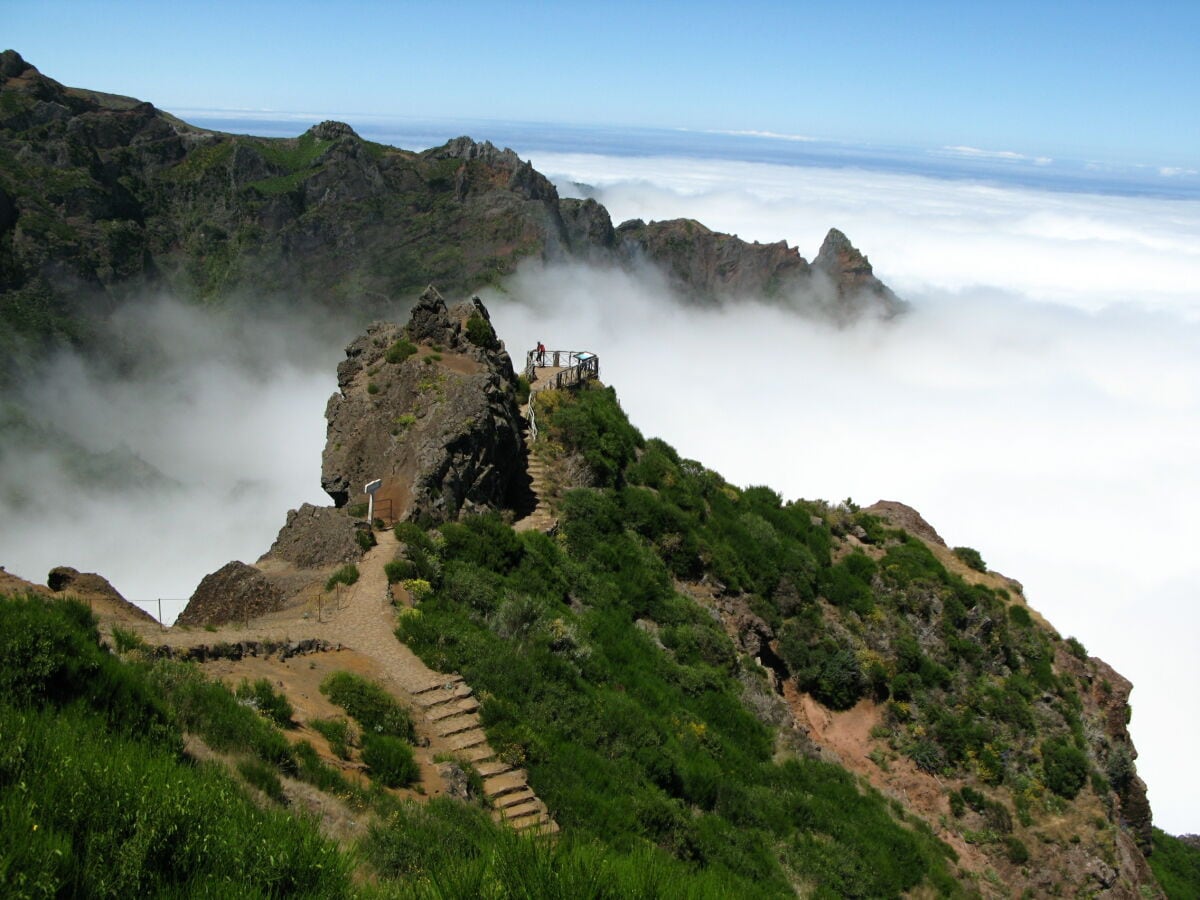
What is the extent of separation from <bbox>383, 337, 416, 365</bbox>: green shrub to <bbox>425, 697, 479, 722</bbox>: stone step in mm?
12850

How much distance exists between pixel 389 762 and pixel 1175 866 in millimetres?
35357

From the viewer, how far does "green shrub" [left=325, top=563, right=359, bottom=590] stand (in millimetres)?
17891

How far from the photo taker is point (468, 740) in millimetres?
13906

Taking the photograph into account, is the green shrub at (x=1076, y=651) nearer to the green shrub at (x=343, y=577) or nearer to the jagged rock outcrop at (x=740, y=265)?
the green shrub at (x=343, y=577)

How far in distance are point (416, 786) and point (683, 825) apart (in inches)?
178

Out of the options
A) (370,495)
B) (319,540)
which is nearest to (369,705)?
(319,540)

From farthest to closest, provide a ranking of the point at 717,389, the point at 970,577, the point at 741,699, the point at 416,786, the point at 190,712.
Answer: the point at 717,389, the point at 970,577, the point at 741,699, the point at 416,786, the point at 190,712

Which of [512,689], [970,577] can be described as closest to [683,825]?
[512,689]

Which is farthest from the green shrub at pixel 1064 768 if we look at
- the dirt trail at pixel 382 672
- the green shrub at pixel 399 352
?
the green shrub at pixel 399 352

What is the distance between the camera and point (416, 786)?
39.8 ft

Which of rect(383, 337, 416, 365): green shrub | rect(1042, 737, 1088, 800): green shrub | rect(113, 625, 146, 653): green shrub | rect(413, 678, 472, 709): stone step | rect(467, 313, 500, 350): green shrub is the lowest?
rect(1042, 737, 1088, 800): green shrub

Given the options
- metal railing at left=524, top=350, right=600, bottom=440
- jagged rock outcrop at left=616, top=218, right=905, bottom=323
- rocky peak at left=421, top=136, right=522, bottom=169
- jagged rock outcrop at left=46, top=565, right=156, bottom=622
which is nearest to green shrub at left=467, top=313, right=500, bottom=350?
metal railing at left=524, top=350, right=600, bottom=440

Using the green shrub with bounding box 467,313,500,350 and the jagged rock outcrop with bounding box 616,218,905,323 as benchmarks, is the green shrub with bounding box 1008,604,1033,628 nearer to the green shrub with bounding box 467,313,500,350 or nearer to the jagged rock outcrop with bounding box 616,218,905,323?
the green shrub with bounding box 467,313,500,350

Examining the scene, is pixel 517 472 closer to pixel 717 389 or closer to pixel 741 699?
pixel 741 699
